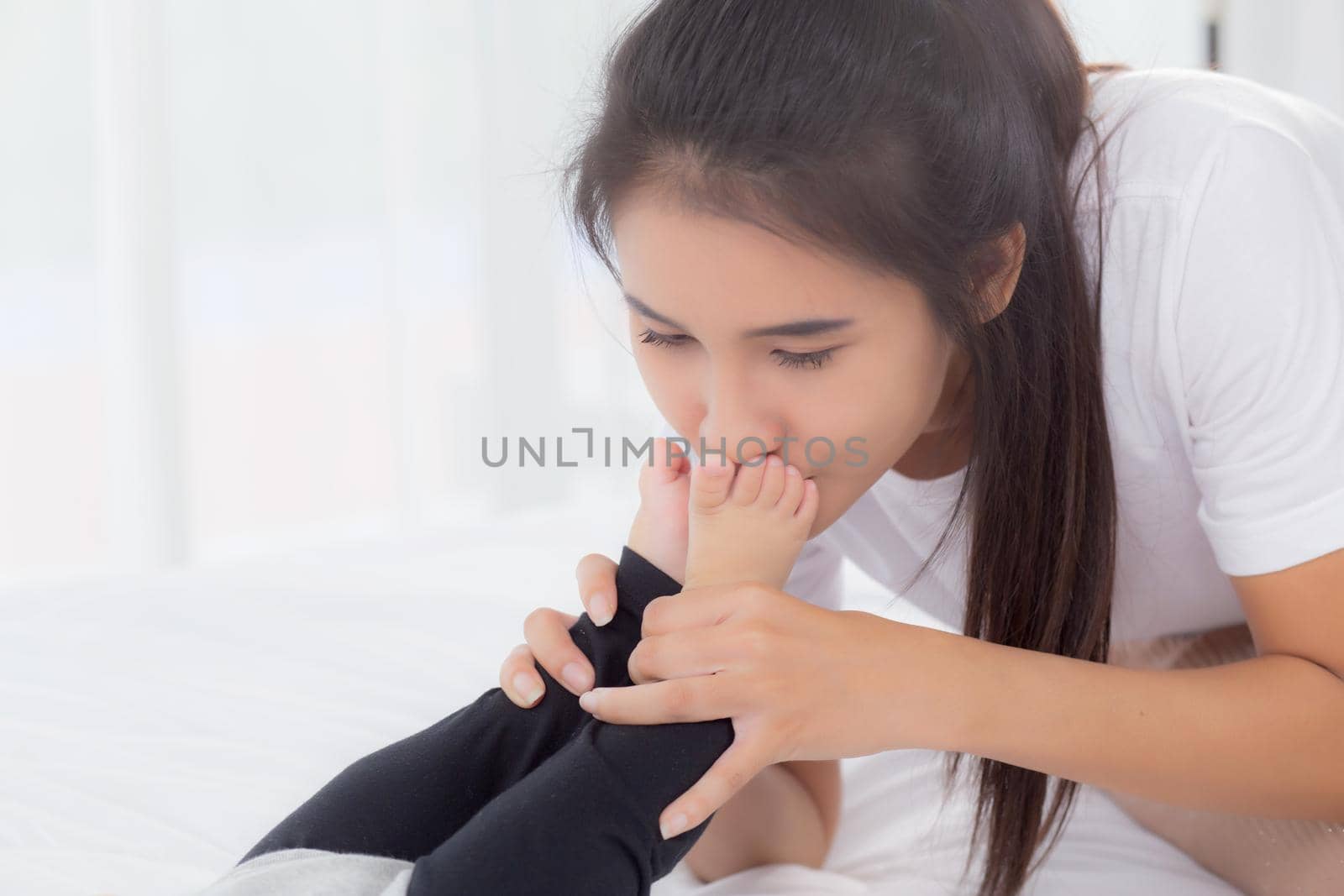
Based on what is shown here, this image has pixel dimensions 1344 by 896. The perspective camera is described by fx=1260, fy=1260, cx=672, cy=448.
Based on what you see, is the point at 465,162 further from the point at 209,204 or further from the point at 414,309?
the point at 209,204

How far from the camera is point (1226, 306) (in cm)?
85

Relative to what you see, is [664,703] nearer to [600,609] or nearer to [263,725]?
[600,609]

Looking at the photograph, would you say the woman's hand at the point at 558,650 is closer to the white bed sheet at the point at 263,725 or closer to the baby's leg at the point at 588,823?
the baby's leg at the point at 588,823

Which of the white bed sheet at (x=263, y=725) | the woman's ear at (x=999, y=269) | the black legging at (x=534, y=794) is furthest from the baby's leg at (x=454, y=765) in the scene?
the woman's ear at (x=999, y=269)

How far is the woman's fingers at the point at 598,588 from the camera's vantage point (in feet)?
2.98

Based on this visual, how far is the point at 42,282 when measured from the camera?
98.2 inches

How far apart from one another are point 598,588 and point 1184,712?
410 millimetres

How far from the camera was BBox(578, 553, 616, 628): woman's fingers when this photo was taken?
91 cm

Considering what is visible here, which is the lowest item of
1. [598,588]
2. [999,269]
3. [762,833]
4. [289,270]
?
[762,833]

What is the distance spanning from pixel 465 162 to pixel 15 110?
3.04 ft

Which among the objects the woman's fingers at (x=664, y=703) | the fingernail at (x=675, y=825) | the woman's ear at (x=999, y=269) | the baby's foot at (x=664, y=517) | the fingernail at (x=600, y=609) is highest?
the woman's ear at (x=999, y=269)

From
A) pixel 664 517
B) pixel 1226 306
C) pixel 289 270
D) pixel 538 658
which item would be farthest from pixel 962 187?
pixel 289 270

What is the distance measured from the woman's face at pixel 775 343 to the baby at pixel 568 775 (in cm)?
4

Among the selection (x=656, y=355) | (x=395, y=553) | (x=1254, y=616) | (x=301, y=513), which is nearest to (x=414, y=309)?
(x=301, y=513)
